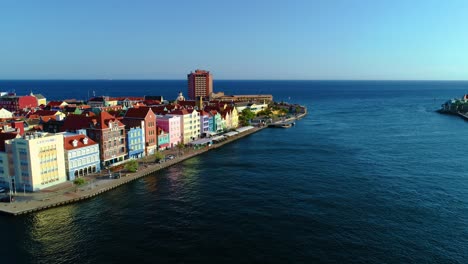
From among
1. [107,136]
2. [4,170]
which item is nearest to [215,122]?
[107,136]

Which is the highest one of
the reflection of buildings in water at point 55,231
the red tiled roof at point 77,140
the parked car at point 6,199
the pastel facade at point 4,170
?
the red tiled roof at point 77,140

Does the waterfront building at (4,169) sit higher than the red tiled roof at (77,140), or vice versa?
the red tiled roof at (77,140)

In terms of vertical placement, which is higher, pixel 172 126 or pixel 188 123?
pixel 172 126

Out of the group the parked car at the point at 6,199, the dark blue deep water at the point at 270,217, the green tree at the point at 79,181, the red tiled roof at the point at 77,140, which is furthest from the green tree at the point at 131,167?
the parked car at the point at 6,199

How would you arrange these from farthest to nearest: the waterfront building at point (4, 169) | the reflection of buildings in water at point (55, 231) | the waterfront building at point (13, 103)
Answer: the waterfront building at point (13, 103), the waterfront building at point (4, 169), the reflection of buildings in water at point (55, 231)

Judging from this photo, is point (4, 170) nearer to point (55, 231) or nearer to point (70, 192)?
point (70, 192)

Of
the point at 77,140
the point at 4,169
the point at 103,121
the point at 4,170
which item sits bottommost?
the point at 4,170

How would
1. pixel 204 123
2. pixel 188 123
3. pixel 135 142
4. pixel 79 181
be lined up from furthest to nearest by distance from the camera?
1. pixel 204 123
2. pixel 188 123
3. pixel 135 142
4. pixel 79 181

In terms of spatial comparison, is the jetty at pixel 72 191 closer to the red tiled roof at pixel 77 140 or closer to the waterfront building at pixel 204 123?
the red tiled roof at pixel 77 140
